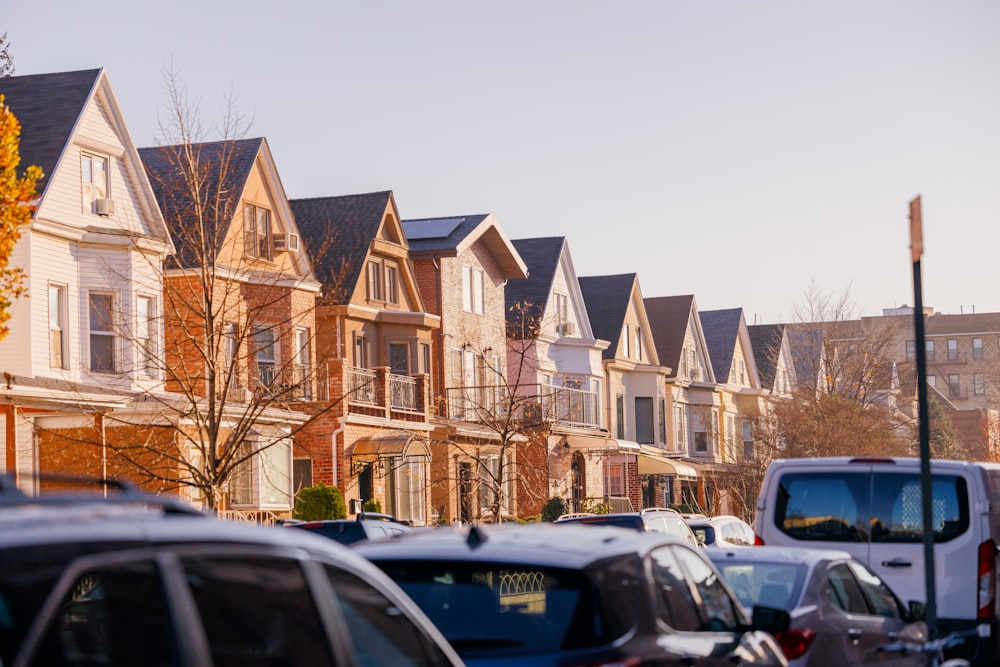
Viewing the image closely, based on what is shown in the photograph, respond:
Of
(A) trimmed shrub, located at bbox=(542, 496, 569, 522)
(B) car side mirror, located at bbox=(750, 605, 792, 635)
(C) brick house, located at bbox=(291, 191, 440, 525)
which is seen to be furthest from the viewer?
(A) trimmed shrub, located at bbox=(542, 496, 569, 522)

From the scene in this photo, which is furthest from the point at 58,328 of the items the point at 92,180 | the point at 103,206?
the point at 92,180

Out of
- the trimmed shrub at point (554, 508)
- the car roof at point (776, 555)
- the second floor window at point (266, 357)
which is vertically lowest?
the trimmed shrub at point (554, 508)

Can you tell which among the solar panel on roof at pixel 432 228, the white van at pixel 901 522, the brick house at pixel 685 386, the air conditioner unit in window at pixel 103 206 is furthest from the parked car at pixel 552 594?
the brick house at pixel 685 386

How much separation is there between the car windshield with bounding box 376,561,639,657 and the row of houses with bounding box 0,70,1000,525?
1493cm

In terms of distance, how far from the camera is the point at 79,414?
94.9ft

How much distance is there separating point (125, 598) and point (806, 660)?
23.1 feet

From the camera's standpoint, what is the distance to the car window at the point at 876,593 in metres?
11.4

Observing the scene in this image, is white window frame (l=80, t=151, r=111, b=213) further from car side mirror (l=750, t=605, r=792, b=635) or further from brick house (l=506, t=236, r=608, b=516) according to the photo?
car side mirror (l=750, t=605, r=792, b=635)

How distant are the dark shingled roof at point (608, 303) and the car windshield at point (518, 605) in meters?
54.8

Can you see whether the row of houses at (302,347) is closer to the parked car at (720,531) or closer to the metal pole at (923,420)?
the parked car at (720,531)

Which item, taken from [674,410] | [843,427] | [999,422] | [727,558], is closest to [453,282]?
[843,427]

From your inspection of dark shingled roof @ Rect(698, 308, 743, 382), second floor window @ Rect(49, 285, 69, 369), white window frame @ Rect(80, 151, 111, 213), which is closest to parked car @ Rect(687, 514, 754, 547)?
second floor window @ Rect(49, 285, 69, 369)

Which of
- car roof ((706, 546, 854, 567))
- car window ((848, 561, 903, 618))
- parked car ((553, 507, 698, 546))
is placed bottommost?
parked car ((553, 507, 698, 546))

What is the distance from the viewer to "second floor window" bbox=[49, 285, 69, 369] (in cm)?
3067
